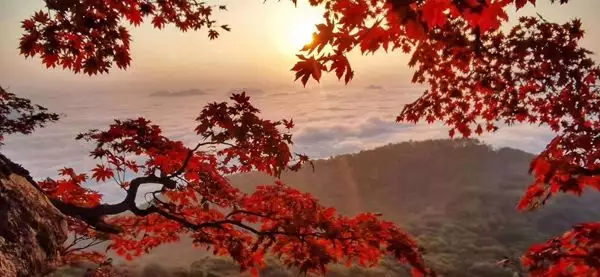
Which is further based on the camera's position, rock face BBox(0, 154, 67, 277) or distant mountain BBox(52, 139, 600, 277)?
distant mountain BBox(52, 139, 600, 277)

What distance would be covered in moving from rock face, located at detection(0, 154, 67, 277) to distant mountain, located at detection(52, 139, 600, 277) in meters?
29.4

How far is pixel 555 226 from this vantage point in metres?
44.8

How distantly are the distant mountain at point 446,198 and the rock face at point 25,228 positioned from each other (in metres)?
29.4

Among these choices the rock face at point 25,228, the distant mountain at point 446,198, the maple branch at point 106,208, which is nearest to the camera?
the rock face at point 25,228

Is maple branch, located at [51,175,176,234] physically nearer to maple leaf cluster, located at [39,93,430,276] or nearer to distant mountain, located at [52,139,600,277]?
maple leaf cluster, located at [39,93,430,276]

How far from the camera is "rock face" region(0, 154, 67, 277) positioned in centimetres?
417

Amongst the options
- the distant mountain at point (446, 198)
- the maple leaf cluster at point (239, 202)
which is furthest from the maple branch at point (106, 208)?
the distant mountain at point (446, 198)

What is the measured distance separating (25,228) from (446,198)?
5354 cm

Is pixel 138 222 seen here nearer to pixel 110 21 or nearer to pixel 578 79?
pixel 110 21

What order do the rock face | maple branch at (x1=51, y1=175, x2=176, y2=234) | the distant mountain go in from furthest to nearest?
the distant mountain, maple branch at (x1=51, y1=175, x2=176, y2=234), the rock face

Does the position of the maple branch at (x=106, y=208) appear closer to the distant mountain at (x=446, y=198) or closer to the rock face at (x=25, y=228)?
the rock face at (x=25, y=228)

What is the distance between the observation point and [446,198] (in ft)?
176

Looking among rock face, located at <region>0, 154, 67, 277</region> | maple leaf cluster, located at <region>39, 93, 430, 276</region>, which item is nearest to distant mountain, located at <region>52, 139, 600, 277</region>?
maple leaf cluster, located at <region>39, 93, 430, 276</region>

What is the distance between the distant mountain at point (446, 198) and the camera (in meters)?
38.0
